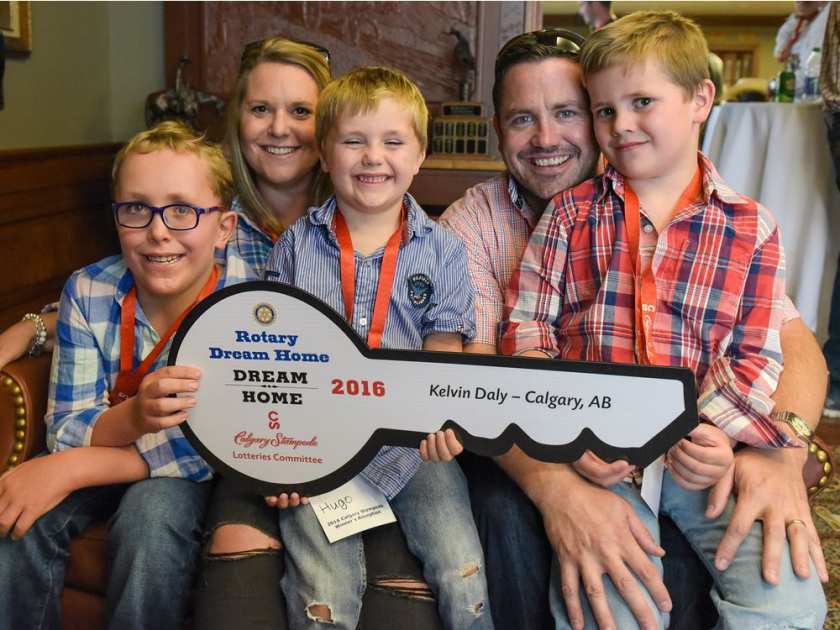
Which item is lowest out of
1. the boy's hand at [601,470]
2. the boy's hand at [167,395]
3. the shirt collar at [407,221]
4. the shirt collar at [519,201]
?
the boy's hand at [601,470]

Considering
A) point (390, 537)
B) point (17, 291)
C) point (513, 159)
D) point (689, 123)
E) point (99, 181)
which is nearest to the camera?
point (390, 537)

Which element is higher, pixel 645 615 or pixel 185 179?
pixel 185 179

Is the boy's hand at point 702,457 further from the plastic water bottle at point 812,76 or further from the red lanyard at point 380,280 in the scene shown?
the plastic water bottle at point 812,76

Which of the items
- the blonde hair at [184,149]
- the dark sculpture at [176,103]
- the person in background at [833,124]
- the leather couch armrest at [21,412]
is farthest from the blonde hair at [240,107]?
the person in background at [833,124]

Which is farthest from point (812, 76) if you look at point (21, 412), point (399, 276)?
→ point (21, 412)

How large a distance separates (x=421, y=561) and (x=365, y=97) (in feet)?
2.66

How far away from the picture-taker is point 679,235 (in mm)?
1348

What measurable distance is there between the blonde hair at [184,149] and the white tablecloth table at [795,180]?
263cm

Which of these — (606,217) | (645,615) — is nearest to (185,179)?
(606,217)

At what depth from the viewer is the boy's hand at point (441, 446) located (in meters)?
1.10

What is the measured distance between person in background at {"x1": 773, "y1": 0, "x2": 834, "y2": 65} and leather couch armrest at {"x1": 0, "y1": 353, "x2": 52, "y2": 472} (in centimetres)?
332

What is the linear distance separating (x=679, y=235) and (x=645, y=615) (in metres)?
0.63

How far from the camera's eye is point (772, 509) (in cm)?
119

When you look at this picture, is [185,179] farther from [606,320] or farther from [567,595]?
[567,595]
